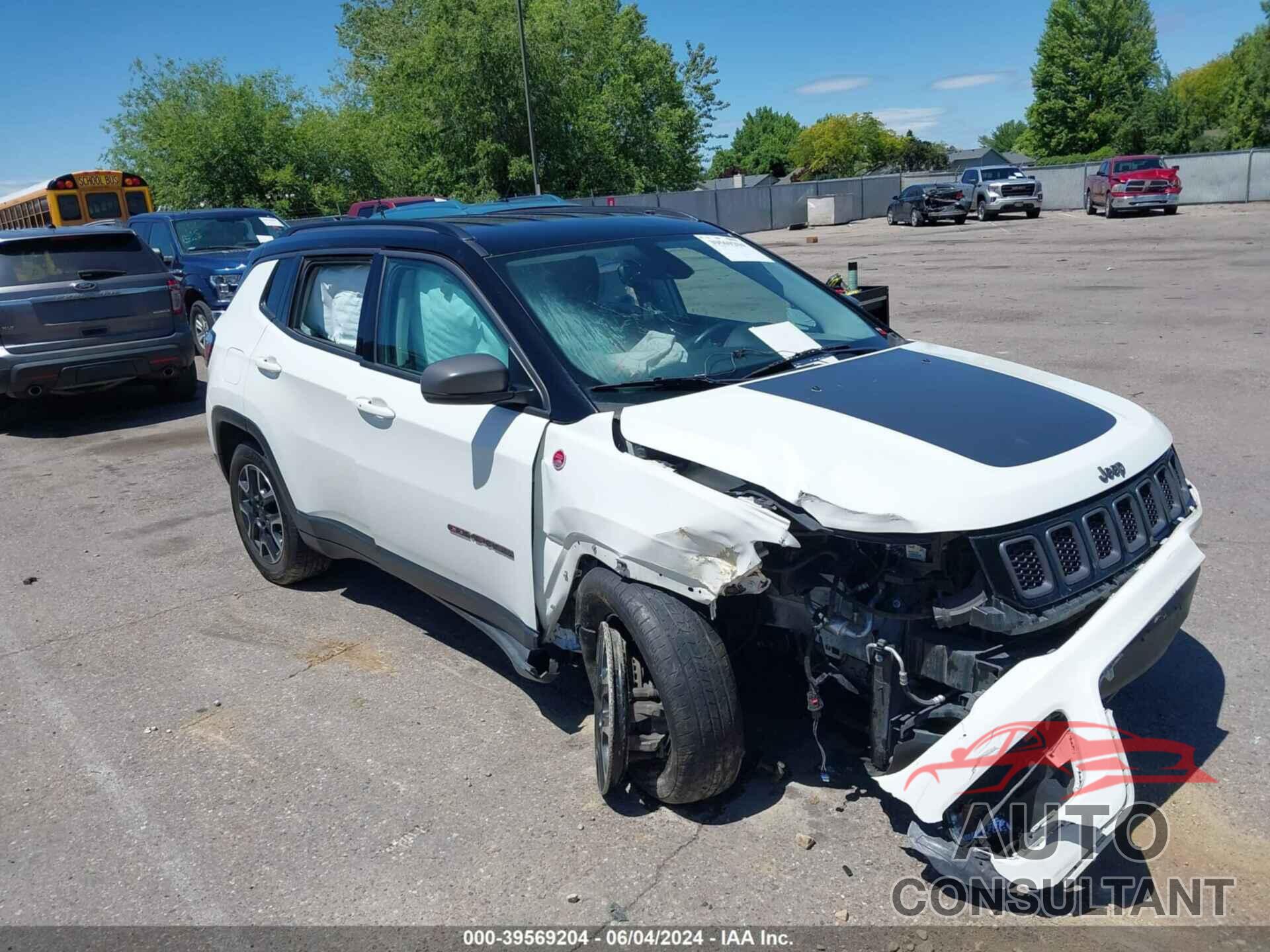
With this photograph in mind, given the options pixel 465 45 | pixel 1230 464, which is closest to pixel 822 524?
pixel 1230 464

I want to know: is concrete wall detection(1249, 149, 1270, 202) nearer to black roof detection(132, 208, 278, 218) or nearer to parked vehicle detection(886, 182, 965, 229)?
parked vehicle detection(886, 182, 965, 229)

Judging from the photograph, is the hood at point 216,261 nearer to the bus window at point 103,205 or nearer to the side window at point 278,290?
the side window at point 278,290

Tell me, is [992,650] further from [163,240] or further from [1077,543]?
[163,240]

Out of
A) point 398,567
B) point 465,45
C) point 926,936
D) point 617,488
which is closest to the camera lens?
point 926,936

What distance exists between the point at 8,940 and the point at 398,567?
1.85 metres

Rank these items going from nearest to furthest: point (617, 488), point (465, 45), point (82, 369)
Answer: point (617, 488), point (82, 369), point (465, 45)

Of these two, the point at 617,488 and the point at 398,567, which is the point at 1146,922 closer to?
the point at 617,488

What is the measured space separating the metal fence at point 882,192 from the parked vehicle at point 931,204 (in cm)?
731

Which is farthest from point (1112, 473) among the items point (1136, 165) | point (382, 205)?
point (1136, 165)

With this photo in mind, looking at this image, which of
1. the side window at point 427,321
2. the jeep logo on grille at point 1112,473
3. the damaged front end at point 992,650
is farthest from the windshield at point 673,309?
the jeep logo on grille at point 1112,473

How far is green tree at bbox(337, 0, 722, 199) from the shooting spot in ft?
131

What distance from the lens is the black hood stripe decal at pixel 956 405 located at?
315 cm

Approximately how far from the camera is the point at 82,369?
9.82 metres

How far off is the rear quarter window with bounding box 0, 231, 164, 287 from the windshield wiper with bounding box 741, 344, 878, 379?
8432mm
